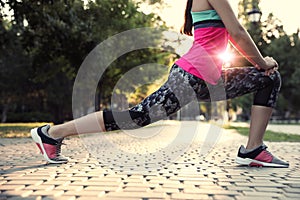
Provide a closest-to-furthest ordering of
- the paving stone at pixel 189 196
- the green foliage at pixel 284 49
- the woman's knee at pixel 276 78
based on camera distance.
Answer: the paving stone at pixel 189 196
the woman's knee at pixel 276 78
the green foliage at pixel 284 49

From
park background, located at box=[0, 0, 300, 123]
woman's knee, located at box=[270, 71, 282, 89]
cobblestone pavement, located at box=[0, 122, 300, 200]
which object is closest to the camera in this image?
cobblestone pavement, located at box=[0, 122, 300, 200]

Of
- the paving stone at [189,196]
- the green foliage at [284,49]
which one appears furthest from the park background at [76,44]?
the paving stone at [189,196]

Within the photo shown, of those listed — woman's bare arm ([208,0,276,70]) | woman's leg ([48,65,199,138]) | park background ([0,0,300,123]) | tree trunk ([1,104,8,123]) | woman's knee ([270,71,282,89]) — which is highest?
park background ([0,0,300,123])

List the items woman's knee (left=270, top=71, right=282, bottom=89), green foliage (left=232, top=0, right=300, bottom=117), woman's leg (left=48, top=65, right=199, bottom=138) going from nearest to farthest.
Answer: woman's leg (left=48, top=65, right=199, bottom=138)
woman's knee (left=270, top=71, right=282, bottom=89)
green foliage (left=232, top=0, right=300, bottom=117)

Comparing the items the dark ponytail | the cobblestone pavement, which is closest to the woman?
the dark ponytail

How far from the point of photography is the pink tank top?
11.8 ft

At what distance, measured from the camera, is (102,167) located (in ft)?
13.3

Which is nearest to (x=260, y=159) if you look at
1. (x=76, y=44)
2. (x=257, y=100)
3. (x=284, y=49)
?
(x=257, y=100)

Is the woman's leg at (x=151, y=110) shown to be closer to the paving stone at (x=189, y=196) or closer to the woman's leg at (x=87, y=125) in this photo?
the woman's leg at (x=87, y=125)

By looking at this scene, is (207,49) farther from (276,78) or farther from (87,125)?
(87,125)

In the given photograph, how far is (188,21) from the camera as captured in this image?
399 cm

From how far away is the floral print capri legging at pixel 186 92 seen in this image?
3.67 m

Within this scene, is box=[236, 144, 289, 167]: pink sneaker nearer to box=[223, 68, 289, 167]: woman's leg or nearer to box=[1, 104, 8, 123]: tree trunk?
box=[223, 68, 289, 167]: woman's leg

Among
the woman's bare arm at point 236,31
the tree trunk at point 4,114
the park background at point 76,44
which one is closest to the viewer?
the woman's bare arm at point 236,31
